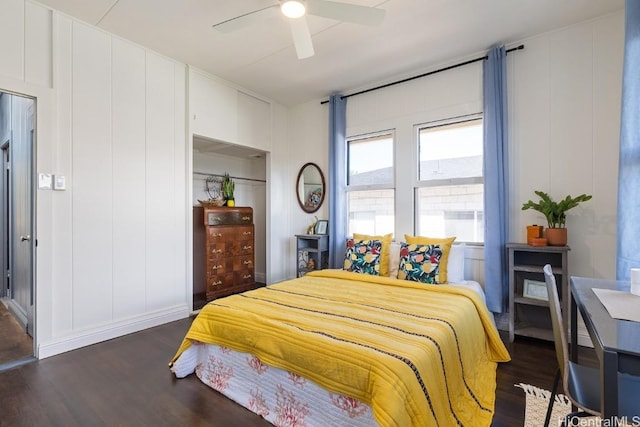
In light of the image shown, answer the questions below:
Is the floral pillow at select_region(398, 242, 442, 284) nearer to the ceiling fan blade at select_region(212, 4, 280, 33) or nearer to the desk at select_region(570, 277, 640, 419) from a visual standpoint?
the desk at select_region(570, 277, 640, 419)

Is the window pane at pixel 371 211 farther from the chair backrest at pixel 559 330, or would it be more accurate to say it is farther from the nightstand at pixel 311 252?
the chair backrest at pixel 559 330

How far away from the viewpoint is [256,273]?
5.30 meters

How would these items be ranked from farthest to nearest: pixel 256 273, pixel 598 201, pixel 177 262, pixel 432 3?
pixel 256 273 < pixel 177 262 < pixel 598 201 < pixel 432 3

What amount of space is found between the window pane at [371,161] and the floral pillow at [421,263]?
3.66 feet

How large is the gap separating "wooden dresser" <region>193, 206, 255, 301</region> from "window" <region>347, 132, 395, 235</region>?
61.8 inches

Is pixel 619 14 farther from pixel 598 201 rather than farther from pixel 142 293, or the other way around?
pixel 142 293

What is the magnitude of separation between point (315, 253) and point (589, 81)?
3.53 meters

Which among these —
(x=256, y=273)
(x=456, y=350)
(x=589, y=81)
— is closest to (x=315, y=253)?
(x=256, y=273)

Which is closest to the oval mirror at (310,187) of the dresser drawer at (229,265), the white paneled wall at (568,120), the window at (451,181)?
the dresser drawer at (229,265)

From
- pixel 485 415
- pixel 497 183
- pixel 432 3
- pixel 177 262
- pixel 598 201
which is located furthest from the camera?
pixel 177 262

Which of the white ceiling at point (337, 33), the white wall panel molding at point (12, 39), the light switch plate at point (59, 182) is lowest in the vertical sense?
the light switch plate at point (59, 182)

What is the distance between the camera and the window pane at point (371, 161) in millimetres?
3885

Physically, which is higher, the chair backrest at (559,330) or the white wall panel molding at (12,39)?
the white wall panel molding at (12,39)

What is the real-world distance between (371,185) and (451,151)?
1027 mm
